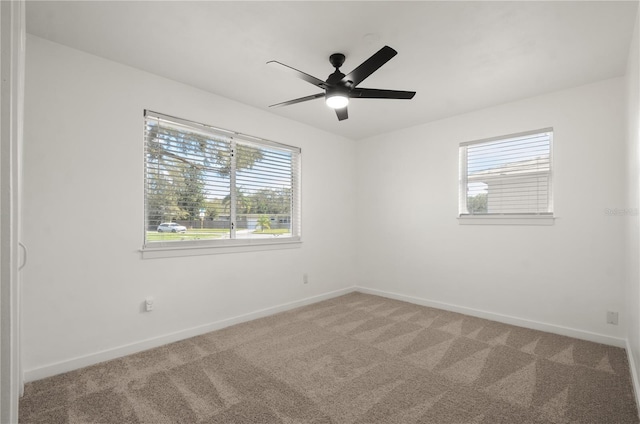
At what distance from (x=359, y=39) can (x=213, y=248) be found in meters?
2.51

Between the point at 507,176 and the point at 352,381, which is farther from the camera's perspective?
the point at 507,176

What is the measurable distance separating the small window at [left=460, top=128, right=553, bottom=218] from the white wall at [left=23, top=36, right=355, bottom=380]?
9.95 ft

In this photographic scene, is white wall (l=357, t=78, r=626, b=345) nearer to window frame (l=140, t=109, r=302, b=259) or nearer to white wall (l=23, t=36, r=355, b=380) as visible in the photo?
window frame (l=140, t=109, r=302, b=259)

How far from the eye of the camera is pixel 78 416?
1.95 meters

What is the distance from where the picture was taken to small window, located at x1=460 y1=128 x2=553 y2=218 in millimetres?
3539

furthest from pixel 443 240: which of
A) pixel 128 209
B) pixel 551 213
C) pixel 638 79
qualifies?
pixel 128 209

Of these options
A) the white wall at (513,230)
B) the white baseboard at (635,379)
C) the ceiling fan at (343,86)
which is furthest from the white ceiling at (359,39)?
the white baseboard at (635,379)

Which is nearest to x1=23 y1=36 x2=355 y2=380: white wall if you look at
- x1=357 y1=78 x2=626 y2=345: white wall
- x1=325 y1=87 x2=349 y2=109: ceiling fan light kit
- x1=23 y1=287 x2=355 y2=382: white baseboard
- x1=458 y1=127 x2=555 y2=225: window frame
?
x1=23 y1=287 x2=355 y2=382: white baseboard

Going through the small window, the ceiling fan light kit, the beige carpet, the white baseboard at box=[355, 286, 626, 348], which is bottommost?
the beige carpet

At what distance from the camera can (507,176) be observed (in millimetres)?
3811

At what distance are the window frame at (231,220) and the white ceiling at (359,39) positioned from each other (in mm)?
443

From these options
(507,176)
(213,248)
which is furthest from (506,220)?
(213,248)

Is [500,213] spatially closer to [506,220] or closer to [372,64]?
[506,220]

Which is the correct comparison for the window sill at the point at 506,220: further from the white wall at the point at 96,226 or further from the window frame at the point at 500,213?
the white wall at the point at 96,226
